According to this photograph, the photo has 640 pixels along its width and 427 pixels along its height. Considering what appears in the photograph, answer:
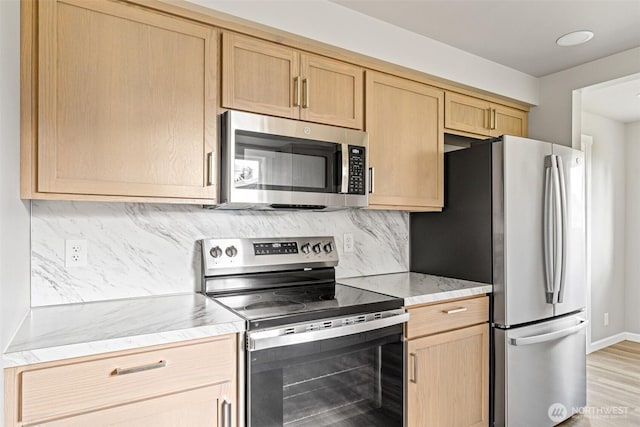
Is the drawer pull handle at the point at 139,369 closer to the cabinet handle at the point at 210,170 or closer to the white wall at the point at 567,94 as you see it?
the cabinet handle at the point at 210,170

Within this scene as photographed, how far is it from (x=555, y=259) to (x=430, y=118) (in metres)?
1.11

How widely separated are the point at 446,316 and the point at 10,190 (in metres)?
1.92

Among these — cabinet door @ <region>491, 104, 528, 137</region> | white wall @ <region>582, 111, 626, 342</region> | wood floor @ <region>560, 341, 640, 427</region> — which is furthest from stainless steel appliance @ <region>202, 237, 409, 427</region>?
white wall @ <region>582, 111, 626, 342</region>

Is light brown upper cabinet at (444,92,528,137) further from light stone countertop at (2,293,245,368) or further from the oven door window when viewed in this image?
light stone countertop at (2,293,245,368)

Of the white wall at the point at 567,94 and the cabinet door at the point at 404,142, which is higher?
the white wall at the point at 567,94

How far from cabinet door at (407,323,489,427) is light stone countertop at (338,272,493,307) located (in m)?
0.20

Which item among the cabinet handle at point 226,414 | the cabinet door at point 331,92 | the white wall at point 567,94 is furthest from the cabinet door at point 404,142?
the cabinet handle at point 226,414

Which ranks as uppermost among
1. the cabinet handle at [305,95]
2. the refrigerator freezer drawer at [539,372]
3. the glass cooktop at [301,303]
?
the cabinet handle at [305,95]

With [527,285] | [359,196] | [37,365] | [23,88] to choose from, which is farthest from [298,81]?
[527,285]

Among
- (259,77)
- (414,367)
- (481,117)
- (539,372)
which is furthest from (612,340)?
(259,77)

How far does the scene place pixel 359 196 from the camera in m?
2.07

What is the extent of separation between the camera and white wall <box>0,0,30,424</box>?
1.08m

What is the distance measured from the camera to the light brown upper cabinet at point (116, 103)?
4.57ft

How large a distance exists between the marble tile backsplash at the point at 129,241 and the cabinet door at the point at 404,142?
0.52 metres
